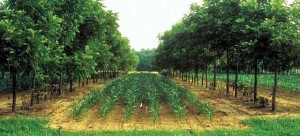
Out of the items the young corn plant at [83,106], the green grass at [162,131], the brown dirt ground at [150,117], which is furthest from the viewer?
the young corn plant at [83,106]

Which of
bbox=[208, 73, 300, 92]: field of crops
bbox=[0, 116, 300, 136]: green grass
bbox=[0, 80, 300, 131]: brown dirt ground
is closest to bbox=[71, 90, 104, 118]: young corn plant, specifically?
bbox=[0, 80, 300, 131]: brown dirt ground

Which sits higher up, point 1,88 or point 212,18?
point 212,18

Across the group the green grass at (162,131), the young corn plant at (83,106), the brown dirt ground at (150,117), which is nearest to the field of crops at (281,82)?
the brown dirt ground at (150,117)

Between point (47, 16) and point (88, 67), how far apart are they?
8.59 m

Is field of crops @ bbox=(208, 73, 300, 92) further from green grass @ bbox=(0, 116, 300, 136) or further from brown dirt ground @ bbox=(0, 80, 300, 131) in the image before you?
green grass @ bbox=(0, 116, 300, 136)

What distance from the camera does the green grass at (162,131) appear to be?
53.3ft

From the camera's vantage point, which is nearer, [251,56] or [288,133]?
[288,133]

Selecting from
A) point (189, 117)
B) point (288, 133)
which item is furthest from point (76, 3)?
point (288, 133)

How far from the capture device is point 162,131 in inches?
664

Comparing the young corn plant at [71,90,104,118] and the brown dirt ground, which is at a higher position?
the young corn plant at [71,90,104,118]

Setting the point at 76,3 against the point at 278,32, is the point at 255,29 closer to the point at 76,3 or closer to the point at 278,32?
the point at 278,32

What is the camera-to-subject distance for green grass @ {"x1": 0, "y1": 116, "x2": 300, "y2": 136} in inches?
640

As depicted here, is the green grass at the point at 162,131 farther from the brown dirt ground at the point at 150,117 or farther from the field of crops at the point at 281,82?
the field of crops at the point at 281,82

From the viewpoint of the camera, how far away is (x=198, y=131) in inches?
669
